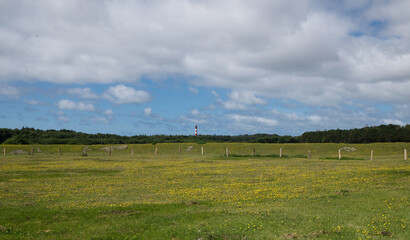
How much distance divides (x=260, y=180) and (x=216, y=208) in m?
13.5

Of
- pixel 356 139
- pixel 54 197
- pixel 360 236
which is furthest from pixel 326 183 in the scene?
pixel 356 139

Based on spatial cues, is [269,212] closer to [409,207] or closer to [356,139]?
[409,207]

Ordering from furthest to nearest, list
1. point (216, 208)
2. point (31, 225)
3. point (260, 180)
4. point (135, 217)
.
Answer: point (260, 180)
point (216, 208)
point (135, 217)
point (31, 225)

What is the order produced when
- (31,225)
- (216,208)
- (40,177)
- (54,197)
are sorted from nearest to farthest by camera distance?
(31,225) < (216,208) < (54,197) < (40,177)

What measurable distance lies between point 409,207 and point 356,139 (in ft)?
372

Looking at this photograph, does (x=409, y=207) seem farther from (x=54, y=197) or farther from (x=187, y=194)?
(x=54, y=197)

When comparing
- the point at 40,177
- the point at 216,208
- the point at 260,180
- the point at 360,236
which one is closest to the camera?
the point at 360,236

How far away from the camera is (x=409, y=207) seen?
1727 centimetres

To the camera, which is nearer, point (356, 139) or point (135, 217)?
point (135, 217)

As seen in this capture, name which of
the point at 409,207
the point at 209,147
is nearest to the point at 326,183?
the point at 409,207

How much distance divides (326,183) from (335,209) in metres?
10.4

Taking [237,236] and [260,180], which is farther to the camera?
[260,180]

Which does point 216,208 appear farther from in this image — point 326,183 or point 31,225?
point 326,183

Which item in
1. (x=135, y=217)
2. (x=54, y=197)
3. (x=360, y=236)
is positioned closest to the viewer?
(x=360, y=236)
